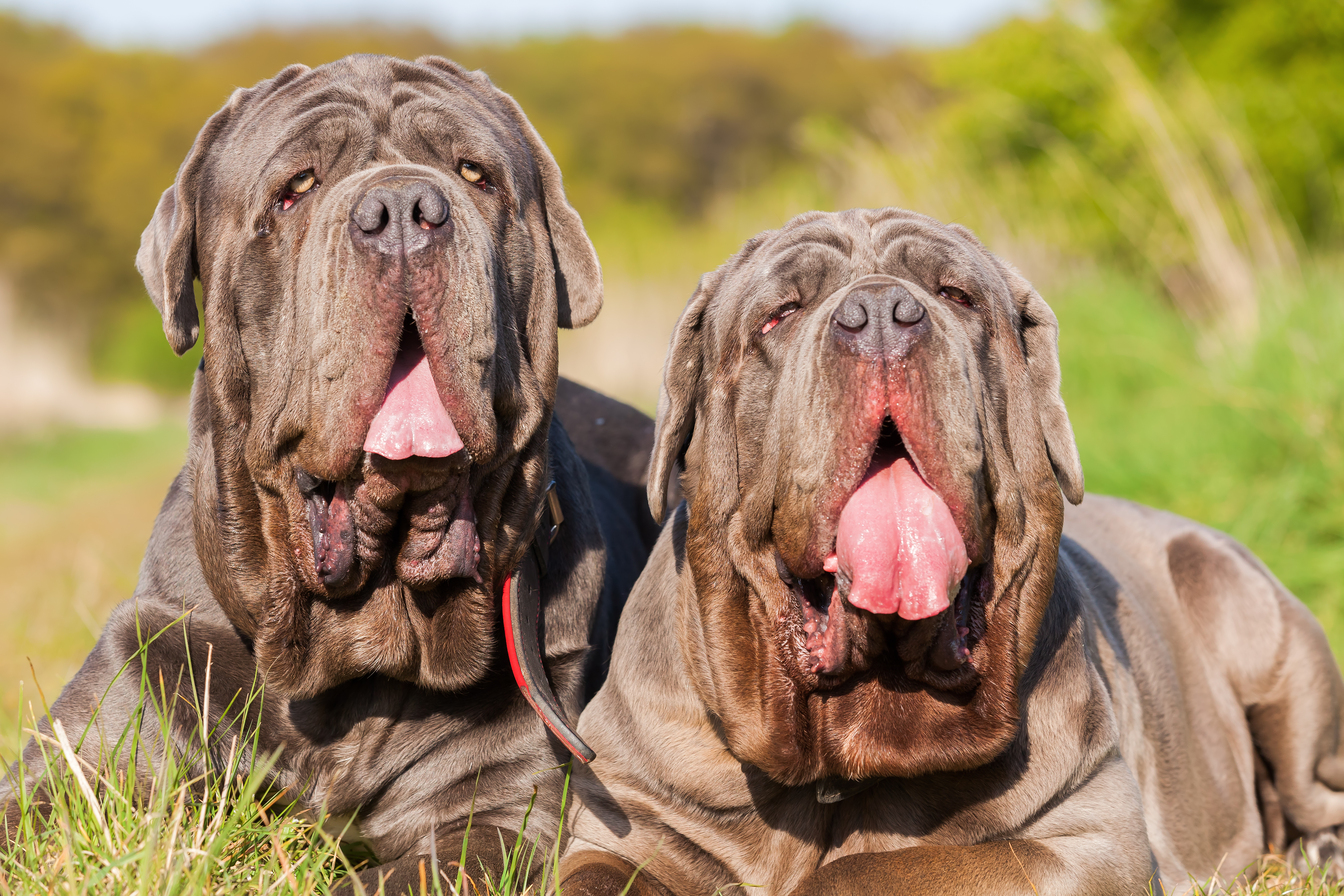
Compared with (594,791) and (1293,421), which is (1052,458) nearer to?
(594,791)

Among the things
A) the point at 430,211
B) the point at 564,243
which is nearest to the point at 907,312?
the point at 430,211

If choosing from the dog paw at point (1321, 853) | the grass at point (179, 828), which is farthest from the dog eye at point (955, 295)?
the dog paw at point (1321, 853)

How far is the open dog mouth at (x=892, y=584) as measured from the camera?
2.64 m

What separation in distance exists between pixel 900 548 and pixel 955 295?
68 centimetres

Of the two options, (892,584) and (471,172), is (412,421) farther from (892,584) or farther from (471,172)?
(892,584)

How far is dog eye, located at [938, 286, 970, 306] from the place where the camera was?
302 cm

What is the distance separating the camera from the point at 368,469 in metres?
3.04

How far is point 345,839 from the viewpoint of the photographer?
11.2 feet

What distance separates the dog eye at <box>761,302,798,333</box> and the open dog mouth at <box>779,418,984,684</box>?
0.41 meters

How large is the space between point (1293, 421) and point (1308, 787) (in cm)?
254

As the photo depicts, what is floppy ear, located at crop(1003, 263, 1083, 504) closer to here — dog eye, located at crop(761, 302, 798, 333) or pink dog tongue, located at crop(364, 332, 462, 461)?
dog eye, located at crop(761, 302, 798, 333)

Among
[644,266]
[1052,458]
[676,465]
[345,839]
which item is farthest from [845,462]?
[644,266]

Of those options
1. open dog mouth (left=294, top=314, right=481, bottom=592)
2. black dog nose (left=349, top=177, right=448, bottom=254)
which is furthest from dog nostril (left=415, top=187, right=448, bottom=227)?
open dog mouth (left=294, top=314, right=481, bottom=592)

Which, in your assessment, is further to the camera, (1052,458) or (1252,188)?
(1252,188)
